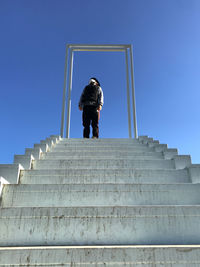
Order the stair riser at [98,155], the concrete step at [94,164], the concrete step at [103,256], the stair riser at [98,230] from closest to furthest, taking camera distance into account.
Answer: the concrete step at [103,256], the stair riser at [98,230], the concrete step at [94,164], the stair riser at [98,155]

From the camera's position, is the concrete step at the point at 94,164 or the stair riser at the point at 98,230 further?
the concrete step at the point at 94,164

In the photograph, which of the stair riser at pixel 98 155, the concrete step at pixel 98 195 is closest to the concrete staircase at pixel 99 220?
the concrete step at pixel 98 195

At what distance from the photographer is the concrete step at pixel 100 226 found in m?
1.33

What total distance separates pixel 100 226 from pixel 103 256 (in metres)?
0.24

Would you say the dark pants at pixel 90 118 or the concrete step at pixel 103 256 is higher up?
the dark pants at pixel 90 118

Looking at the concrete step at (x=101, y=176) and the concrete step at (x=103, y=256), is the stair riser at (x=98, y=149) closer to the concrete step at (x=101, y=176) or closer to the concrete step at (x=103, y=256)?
the concrete step at (x=101, y=176)

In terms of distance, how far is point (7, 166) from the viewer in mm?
1953

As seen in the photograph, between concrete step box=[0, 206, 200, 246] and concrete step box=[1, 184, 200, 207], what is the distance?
27cm

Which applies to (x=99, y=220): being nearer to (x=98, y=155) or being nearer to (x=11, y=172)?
(x=11, y=172)

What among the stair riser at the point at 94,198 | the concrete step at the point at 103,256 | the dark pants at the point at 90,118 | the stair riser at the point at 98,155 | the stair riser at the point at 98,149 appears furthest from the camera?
the dark pants at the point at 90,118

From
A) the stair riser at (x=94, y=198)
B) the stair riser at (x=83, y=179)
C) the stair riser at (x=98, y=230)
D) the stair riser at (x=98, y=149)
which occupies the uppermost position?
the stair riser at (x=98, y=149)

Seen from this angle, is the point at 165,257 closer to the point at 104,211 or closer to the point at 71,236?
the point at 104,211

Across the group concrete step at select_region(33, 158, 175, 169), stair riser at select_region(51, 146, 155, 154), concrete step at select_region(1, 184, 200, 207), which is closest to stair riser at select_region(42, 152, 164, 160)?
stair riser at select_region(51, 146, 155, 154)

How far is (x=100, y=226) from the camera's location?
137 cm
